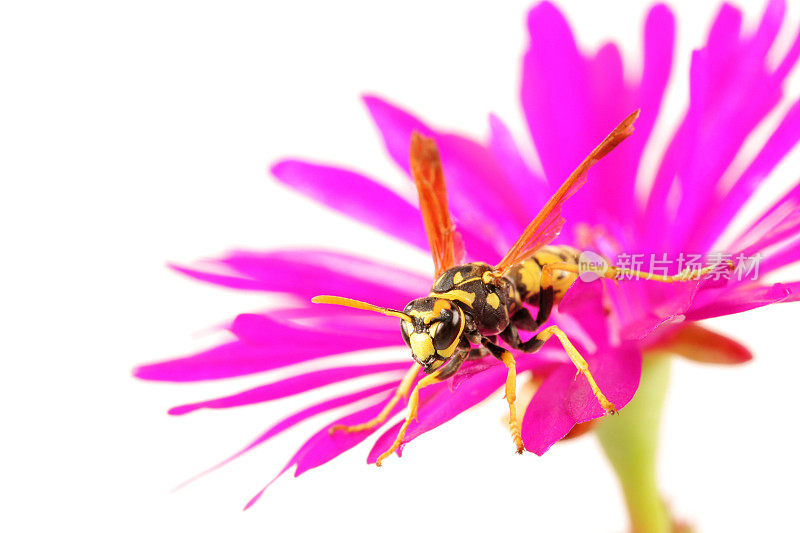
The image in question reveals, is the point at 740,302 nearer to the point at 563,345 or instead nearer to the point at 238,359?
the point at 563,345

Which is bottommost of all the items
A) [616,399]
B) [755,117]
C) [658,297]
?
[616,399]

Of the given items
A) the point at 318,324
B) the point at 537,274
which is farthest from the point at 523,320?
the point at 318,324

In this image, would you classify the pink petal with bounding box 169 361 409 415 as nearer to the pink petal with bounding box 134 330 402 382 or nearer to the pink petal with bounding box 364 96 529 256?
the pink petal with bounding box 134 330 402 382

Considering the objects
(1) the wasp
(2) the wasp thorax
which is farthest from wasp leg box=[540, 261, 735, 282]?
(2) the wasp thorax

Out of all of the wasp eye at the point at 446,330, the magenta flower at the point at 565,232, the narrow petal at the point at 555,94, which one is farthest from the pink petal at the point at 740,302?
the narrow petal at the point at 555,94

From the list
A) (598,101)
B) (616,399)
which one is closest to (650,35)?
(598,101)

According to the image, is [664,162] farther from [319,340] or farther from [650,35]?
[319,340]
